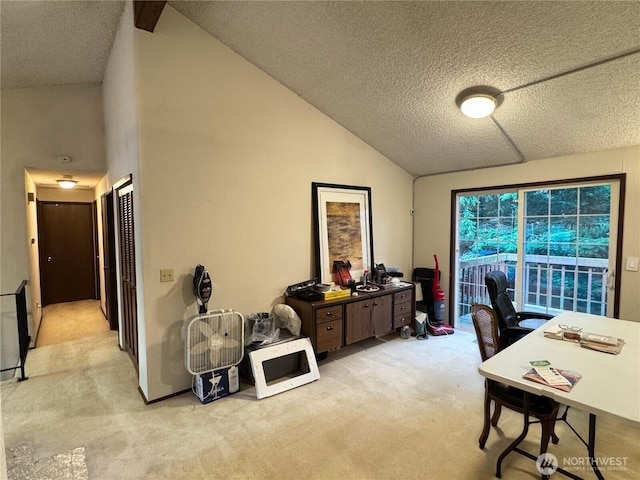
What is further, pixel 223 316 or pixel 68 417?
pixel 223 316

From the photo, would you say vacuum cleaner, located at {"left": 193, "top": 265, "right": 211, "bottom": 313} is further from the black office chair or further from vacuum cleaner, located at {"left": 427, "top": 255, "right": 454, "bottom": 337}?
vacuum cleaner, located at {"left": 427, "top": 255, "right": 454, "bottom": 337}

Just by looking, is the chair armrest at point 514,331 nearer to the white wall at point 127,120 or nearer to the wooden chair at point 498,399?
the wooden chair at point 498,399

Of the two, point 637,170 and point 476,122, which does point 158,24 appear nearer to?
point 476,122

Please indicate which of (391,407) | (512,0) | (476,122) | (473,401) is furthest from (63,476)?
(476,122)

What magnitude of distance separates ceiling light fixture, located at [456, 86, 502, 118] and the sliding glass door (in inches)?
60.2

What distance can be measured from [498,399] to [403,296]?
227cm

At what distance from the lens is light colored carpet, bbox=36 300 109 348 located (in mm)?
4645

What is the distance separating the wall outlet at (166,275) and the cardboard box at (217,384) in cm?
88

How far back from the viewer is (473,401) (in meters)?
2.92

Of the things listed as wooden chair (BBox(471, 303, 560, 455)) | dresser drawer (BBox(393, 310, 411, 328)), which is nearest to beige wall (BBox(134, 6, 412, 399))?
dresser drawer (BBox(393, 310, 411, 328))

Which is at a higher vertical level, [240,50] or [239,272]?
[240,50]

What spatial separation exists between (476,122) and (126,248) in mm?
3868

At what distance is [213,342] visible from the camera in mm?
3018

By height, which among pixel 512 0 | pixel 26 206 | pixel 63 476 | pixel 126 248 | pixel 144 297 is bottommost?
pixel 63 476
